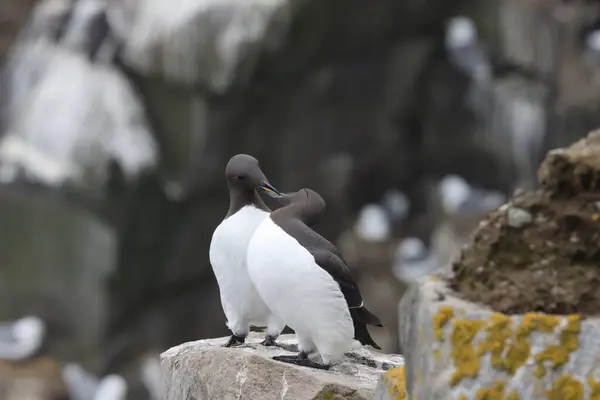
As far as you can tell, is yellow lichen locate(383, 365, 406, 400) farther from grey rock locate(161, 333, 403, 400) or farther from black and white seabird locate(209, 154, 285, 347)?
black and white seabird locate(209, 154, 285, 347)

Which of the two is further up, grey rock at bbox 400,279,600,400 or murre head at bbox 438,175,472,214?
murre head at bbox 438,175,472,214

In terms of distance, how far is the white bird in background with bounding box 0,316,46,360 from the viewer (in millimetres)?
8641

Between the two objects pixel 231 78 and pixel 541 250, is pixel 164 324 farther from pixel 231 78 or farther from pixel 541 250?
Result: pixel 541 250

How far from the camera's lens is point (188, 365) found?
321 cm

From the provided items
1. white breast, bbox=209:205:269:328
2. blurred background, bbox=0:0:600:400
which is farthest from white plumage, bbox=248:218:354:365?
blurred background, bbox=0:0:600:400

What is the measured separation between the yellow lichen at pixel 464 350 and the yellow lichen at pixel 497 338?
0.08 feet

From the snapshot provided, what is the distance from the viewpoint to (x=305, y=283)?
2814 millimetres

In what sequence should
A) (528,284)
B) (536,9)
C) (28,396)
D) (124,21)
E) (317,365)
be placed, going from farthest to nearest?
(536,9), (124,21), (28,396), (317,365), (528,284)

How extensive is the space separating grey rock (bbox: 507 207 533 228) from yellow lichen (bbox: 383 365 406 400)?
0.60 meters

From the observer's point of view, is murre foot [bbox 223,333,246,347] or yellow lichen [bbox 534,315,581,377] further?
murre foot [bbox 223,333,246,347]

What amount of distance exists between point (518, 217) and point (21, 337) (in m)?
7.53

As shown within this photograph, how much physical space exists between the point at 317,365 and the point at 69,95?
701cm

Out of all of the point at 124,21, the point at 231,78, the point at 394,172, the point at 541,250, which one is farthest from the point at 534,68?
the point at 541,250

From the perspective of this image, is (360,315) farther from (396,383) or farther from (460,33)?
(460,33)
